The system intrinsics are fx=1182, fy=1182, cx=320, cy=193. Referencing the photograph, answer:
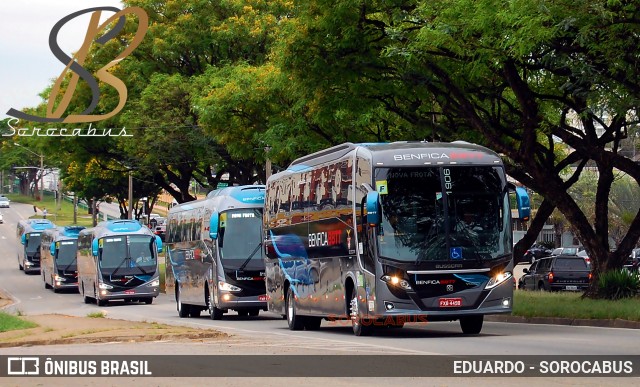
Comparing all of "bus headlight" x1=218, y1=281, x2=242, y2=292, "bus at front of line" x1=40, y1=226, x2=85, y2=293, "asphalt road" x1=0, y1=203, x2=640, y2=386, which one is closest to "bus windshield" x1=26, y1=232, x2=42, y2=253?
"bus at front of line" x1=40, y1=226, x2=85, y2=293

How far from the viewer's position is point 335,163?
78.3 ft

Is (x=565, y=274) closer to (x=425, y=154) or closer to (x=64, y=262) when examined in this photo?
(x=425, y=154)

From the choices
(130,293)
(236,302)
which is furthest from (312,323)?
(130,293)

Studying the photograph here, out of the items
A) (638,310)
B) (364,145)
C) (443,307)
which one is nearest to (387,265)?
(443,307)

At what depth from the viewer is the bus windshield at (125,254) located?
48.2 meters

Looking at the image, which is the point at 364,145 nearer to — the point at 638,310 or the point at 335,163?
the point at 335,163

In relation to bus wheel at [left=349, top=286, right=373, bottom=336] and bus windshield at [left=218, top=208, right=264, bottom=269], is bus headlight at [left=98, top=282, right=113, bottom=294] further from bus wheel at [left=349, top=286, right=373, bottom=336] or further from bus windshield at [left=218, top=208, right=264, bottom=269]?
bus wheel at [left=349, top=286, right=373, bottom=336]

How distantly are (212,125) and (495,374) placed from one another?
31056 millimetres

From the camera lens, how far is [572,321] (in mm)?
26156

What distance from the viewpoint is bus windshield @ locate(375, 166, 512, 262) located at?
21.3 m

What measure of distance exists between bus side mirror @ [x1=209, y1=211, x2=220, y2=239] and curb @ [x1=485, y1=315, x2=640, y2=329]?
312 inches

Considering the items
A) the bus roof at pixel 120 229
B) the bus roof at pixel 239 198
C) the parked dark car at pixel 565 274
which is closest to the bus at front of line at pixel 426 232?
the bus roof at pixel 239 198

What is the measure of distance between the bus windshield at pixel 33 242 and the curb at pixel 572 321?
161 ft

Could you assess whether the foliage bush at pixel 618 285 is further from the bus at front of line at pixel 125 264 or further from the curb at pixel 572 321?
the bus at front of line at pixel 125 264
